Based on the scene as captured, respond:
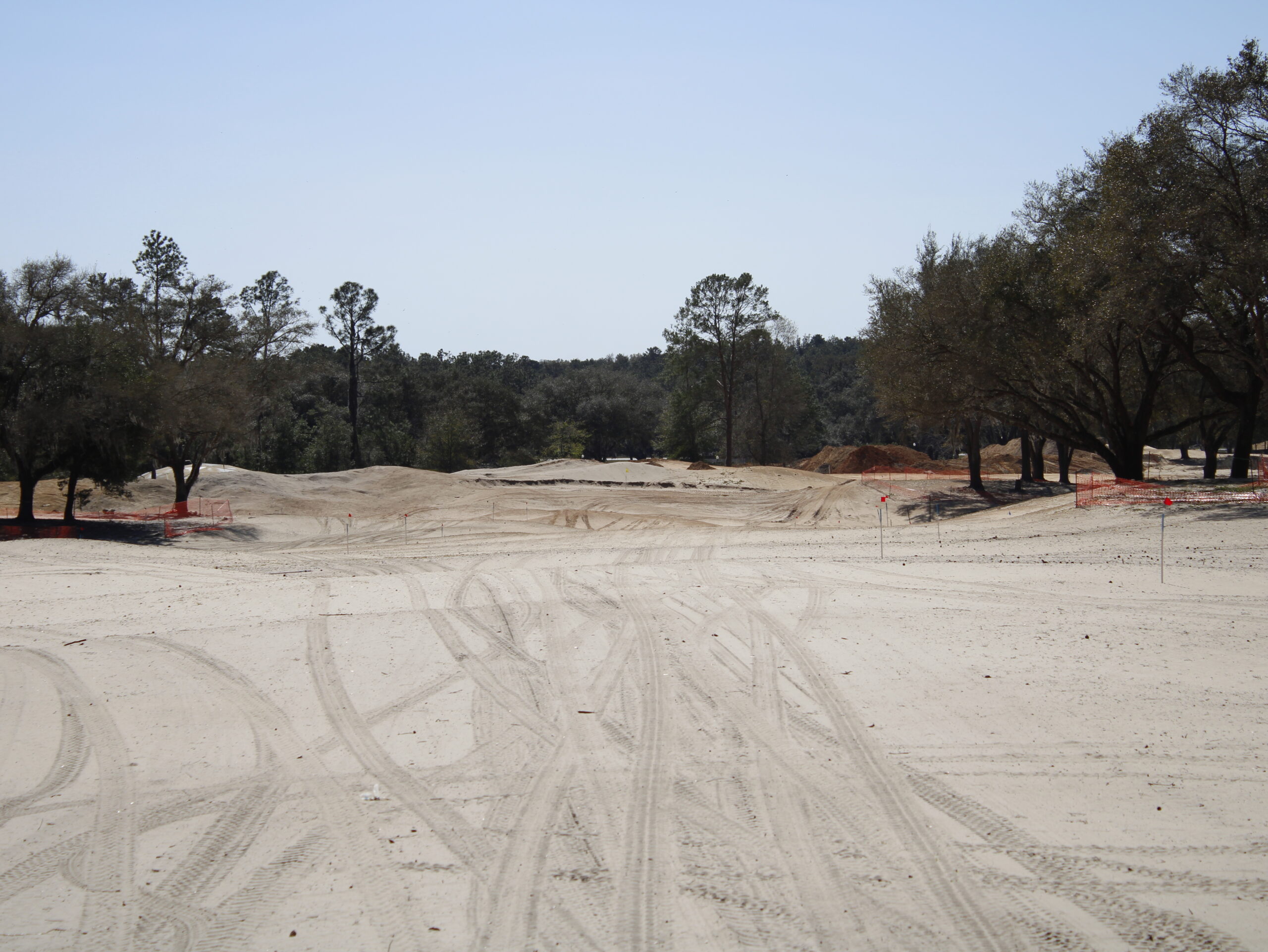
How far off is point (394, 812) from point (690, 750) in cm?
244

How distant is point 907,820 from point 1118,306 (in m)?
20.2

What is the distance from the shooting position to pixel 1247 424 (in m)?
27.6

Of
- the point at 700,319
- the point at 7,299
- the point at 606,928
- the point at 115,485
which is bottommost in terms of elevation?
the point at 606,928

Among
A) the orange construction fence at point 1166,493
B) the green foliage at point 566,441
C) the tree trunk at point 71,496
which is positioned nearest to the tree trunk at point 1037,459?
the orange construction fence at point 1166,493

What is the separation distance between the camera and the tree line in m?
21.4

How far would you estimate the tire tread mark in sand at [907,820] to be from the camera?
4922 mm

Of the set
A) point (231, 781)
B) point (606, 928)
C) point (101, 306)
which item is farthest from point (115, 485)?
point (606, 928)

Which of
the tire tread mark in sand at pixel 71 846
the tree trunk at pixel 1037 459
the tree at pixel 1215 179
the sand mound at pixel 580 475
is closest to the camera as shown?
the tire tread mark in sand at pixel 71 846

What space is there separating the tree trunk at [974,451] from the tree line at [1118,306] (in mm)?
88

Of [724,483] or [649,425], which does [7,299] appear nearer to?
[724,483]

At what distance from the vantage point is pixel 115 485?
1138 inches

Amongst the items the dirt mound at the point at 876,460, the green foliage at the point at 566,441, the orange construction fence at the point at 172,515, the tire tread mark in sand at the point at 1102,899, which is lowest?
→ the tire tread mark in sand at the point at 1102,899

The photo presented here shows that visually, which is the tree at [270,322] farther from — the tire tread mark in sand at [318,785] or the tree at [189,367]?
the tire tread mark in sand at [318,785]

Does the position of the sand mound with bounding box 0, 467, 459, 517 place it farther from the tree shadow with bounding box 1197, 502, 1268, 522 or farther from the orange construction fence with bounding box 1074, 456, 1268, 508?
the tree shadow with bounding box 1197, 502, 1268, 522
